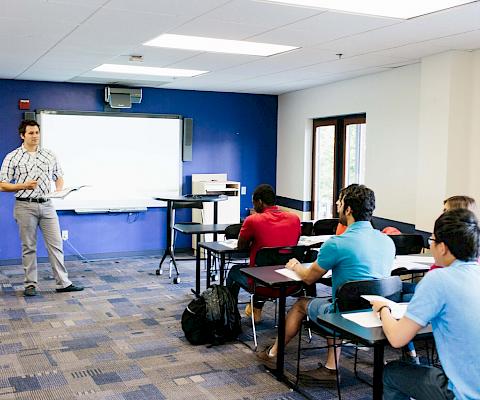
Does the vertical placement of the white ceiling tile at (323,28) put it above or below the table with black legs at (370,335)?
above

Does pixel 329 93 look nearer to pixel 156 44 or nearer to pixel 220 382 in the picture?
pixel 156 44

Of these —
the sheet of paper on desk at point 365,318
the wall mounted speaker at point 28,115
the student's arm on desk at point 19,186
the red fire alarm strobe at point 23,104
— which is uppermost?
the red fire alarm strobe at point 23,104

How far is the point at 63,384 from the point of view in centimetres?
360

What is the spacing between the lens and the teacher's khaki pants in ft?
18.5

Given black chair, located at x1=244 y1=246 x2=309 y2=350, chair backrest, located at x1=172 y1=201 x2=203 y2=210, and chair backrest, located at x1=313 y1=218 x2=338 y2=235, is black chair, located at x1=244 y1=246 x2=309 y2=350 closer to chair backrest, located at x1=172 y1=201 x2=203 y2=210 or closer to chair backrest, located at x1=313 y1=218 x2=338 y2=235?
chair backrest, located at x1=313 y1=218 x2=338 y2=235

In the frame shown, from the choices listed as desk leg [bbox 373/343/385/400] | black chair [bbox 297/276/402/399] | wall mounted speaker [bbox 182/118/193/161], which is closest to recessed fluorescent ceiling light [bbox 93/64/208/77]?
wall mounted speaker [bbox 182/118/193/161]

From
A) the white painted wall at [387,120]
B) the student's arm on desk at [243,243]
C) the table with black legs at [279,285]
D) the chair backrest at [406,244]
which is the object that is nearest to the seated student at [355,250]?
the table with black legs at [279,285]

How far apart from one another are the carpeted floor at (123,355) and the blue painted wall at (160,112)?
1.75 metres

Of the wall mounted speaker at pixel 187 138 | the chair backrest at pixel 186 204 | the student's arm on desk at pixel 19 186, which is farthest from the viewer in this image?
the wall mounted speaker at pixel 187 138

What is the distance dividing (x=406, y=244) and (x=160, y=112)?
175 inches

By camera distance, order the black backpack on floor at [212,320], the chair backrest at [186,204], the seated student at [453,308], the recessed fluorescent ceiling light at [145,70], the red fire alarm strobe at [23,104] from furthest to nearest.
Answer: the red fire alarm strobe at [23,104] < the chair backrest at [186,204] < the recessed fluorescent ceiling light at [145,70] < the black backpack on floor at [212,320] < the seated student at [453,308]

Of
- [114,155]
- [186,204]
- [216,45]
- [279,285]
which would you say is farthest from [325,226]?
[114,155]

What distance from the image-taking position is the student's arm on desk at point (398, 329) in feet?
7.18

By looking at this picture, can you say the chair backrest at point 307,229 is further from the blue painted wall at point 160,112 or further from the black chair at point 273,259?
the blue painted wall at point 160,112
